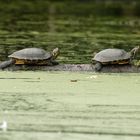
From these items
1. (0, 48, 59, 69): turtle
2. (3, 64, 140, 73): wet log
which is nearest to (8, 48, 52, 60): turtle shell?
(0, 48, 59, 69): turtle

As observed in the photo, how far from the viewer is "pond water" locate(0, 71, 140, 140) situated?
4.88 meters

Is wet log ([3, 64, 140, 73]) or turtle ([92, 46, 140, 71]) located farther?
wet log ([3, 64, 140, 73])

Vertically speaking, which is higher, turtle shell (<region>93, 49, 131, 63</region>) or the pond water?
turtle shell (<region>93, 49, 131, 63</region>)

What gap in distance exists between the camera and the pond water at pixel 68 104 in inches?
192

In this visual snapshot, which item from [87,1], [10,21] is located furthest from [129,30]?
[87,1]

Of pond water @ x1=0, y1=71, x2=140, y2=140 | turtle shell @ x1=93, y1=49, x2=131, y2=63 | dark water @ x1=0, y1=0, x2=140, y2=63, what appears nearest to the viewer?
pond water @ x1=0, y1=71, x2=140, y2=140

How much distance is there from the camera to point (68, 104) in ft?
19.0

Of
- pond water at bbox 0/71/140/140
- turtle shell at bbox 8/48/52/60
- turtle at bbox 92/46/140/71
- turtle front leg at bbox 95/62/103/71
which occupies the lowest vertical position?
pond water at bbox 0/71/140/140

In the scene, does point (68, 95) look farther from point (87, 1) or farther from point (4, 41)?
point (87, 1)

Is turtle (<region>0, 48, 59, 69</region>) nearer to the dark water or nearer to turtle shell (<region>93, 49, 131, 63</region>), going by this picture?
turtle shell (<region>93, 49, 131, 63</region>)

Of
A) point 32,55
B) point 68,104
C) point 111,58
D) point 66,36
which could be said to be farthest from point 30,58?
point 66,36

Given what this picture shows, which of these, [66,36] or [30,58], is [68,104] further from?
[66,36]

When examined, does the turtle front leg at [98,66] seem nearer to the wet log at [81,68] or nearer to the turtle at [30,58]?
the wet log at [81,68]

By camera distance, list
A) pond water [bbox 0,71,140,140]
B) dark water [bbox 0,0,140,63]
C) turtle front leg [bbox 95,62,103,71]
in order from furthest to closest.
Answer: dark water [bbox 0,0,140,63]
turtle front leg [bbox 95,62,103,71]
pond water [bbox 0,71,140,140]
